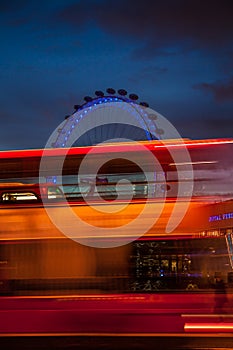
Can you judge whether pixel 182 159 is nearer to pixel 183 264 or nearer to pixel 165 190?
pixel 165 190

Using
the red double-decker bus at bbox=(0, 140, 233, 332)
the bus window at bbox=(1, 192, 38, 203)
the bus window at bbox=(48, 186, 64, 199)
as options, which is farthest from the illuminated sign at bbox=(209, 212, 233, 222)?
the bus window at bbox=(1, 192, 38, 203)

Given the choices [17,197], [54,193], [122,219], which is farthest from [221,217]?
[17,197]

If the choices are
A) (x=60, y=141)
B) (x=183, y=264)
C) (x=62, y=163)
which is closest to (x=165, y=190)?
(x=183, y=264)

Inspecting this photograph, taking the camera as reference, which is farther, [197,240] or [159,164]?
[159,164]

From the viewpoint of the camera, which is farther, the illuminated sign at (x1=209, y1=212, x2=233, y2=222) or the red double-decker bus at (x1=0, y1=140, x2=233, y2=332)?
the red double-decker bus at (x1=0, y1=140, x2=233, y2=332)

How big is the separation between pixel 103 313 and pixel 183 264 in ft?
3.17

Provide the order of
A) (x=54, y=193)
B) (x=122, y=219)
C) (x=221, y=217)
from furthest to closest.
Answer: (x=54, y=193) < (x=122, y=219) < (x=221, y=217)

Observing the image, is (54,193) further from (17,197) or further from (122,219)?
(122,219)

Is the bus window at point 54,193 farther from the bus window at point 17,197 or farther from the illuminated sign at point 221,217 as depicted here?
the illuminated sign at point 221,217

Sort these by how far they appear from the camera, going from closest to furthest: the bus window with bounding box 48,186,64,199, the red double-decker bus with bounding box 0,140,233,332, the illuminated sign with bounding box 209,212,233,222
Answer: the illuminated sign with bounding box 209,212,233,222
the red double-decker bus with bounding box 0,140,233,332
the bus window with bounding box 48,186,64,199

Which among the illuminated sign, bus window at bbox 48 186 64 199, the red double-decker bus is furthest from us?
bus window at bbox 48 186 64 199

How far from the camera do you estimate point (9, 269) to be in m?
6.30

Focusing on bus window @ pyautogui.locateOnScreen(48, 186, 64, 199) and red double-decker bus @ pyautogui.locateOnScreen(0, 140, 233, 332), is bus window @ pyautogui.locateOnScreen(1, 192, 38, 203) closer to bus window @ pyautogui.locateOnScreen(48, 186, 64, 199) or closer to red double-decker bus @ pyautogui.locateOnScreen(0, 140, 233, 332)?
red double-decker bus @ pyautogui.locateOnScreen(0, 140, 233, 332)

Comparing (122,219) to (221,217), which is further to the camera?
(122,219)
